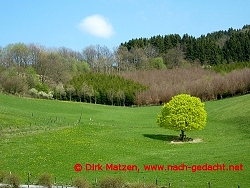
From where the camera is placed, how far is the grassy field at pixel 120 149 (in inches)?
1211

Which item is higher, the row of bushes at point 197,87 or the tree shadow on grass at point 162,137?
the row of bushes at point 197,87

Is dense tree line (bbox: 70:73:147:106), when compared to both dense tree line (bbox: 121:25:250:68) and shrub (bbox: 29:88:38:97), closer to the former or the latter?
shrub (bbox: 29:88:38:97)

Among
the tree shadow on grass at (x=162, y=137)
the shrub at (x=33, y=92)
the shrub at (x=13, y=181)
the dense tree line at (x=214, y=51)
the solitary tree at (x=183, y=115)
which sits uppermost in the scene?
the dense tree line at (x=214, y=51)

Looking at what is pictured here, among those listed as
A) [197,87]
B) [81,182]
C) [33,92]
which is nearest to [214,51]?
[197,87]

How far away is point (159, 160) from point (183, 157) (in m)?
2.72

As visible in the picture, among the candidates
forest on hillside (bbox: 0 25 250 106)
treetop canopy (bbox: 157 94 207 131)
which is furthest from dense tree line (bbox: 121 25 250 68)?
treetop canopy (bbox: 157 94 207 131)

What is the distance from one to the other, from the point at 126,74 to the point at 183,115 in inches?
4185

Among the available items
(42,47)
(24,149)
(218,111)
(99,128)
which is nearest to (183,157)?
(24,149)

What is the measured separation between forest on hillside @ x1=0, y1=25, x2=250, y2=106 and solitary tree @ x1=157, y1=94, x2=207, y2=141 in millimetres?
65124

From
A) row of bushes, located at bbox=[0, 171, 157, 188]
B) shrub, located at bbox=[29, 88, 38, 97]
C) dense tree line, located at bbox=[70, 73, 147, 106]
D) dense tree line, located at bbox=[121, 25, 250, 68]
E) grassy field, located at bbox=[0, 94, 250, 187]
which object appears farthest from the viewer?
dense tree line, located at bbox=[121, 25, 250, 68]

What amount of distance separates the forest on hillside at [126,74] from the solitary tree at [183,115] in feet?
214

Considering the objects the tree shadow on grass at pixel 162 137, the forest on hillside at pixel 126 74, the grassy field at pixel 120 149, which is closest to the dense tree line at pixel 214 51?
the forest on hillside at pixel 126 74

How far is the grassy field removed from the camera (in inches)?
1211

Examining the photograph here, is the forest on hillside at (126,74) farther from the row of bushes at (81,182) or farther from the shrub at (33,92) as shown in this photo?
the row of bushes at (81,182)
